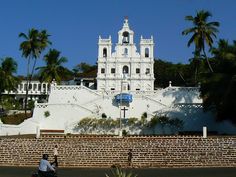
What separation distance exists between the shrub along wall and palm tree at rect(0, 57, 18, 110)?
3417 centimetres

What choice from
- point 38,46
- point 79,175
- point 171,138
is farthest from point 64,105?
point 79,175

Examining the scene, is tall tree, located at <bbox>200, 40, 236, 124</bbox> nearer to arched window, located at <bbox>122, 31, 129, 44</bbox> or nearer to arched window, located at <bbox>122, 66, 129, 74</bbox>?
arched window, located at <bbox>122, 66, 129, 74</bbox>

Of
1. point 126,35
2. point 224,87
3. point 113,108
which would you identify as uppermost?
point 126,35

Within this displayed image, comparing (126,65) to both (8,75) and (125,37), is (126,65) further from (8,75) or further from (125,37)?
(8,75)

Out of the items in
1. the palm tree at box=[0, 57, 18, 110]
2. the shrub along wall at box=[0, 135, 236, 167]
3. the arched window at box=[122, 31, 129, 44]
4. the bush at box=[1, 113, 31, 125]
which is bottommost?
the shrub along wall at box=[0, 135, 236, 167]

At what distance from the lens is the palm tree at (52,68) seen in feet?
219

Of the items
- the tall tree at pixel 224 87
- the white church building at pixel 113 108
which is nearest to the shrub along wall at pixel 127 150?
the tall tree at pixel 224 87

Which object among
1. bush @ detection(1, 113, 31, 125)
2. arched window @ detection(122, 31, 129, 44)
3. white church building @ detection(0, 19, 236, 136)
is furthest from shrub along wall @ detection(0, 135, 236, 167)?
arched window @ detection(122, 31, 129, 44)

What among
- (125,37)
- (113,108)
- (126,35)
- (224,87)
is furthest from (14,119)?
(224,87)

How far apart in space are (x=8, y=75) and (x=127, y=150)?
1539 inches

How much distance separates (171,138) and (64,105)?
2393cm

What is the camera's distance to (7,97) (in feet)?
→ 243

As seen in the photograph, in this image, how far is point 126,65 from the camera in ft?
219

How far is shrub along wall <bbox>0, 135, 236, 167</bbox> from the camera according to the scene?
30.0m
